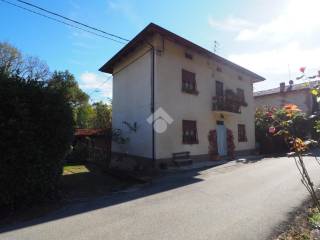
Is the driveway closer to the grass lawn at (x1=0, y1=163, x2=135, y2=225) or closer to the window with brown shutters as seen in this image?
the grass lawn at (x1=0, y1=163, x2=135, y2=225)

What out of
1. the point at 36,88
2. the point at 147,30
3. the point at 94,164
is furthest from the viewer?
the point at 94,164

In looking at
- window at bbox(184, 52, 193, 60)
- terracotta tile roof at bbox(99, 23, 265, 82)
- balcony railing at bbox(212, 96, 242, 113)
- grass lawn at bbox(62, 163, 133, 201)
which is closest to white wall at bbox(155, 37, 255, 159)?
window at bbox(184, 52, 193, 60)

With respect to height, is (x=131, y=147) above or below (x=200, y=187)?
above

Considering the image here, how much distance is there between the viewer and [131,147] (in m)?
16.2

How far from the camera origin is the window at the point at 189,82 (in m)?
15.5

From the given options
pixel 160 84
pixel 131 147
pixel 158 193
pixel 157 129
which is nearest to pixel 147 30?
pixel 160 84

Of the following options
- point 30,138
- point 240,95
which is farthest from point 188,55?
point 30,138

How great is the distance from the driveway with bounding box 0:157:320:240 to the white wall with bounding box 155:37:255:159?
17.5 ft

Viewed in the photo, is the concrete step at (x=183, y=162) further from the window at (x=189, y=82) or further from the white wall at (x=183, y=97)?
the window at (x=189, y=82)

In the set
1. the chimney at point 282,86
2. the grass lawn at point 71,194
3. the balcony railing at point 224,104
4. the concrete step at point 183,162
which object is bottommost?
the grass lawn at point 71,194

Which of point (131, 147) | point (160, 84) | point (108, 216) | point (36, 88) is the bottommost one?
point (108, 216)

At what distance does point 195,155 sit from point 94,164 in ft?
22.3

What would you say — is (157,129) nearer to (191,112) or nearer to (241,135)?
(191,112)

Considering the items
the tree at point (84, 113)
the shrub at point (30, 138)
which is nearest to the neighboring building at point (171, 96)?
the shrub at point (30, 138)
